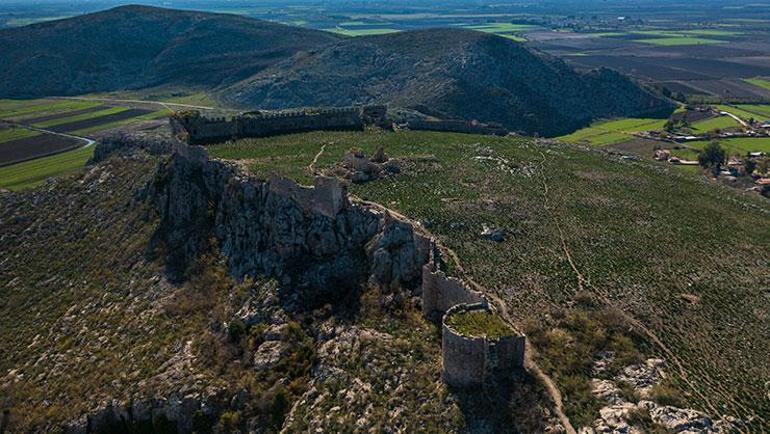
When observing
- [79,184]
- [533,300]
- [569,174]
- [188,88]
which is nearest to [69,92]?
[188,88]

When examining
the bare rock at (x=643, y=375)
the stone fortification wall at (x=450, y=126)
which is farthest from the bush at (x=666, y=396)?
the stone fortification wall at (x=450, y=126)

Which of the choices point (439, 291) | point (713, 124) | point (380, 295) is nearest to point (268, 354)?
point (380, 295)

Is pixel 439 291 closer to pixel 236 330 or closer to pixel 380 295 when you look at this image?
pixel 380 295

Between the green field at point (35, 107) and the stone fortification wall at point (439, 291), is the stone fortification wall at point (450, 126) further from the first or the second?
the green field at point (35, 107)

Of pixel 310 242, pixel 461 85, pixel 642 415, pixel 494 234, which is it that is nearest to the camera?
pixel 642 415

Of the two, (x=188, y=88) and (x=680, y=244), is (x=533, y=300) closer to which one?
(x=680, y=244)
